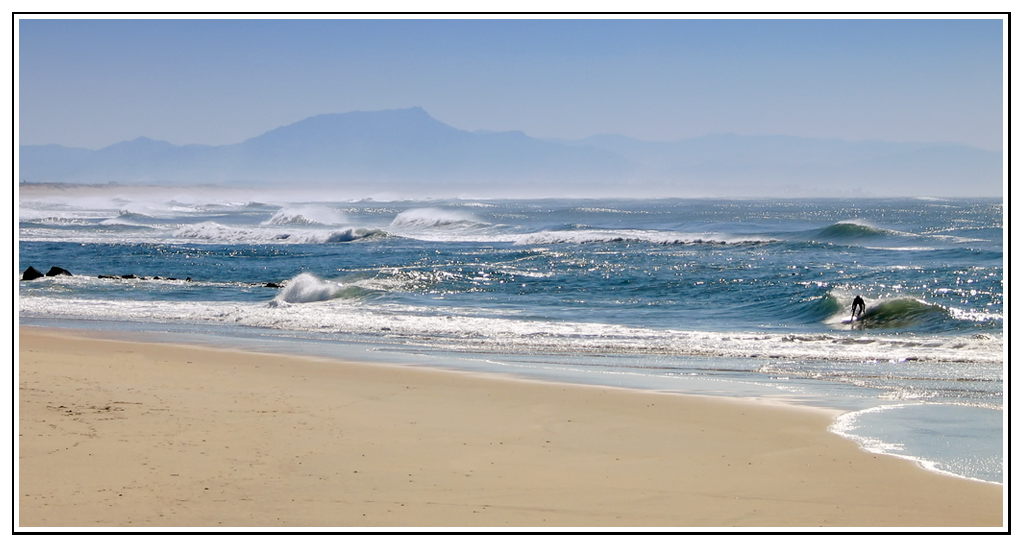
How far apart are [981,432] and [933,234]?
35.4m

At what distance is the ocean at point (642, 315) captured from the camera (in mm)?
8656

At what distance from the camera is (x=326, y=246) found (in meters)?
36.4

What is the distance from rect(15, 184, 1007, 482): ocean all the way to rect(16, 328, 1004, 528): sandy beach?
78cm

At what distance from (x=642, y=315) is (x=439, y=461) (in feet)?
34.7

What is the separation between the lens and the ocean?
8.66 metres

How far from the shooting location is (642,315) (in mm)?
16031

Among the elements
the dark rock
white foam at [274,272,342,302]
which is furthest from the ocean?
the dark rock

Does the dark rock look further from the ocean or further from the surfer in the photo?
the surfer

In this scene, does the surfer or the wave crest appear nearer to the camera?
Result: the surfer

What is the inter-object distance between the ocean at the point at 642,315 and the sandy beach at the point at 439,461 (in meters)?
0.78

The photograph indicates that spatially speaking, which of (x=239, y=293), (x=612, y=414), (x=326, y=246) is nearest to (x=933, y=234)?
(x=326, y=246)
